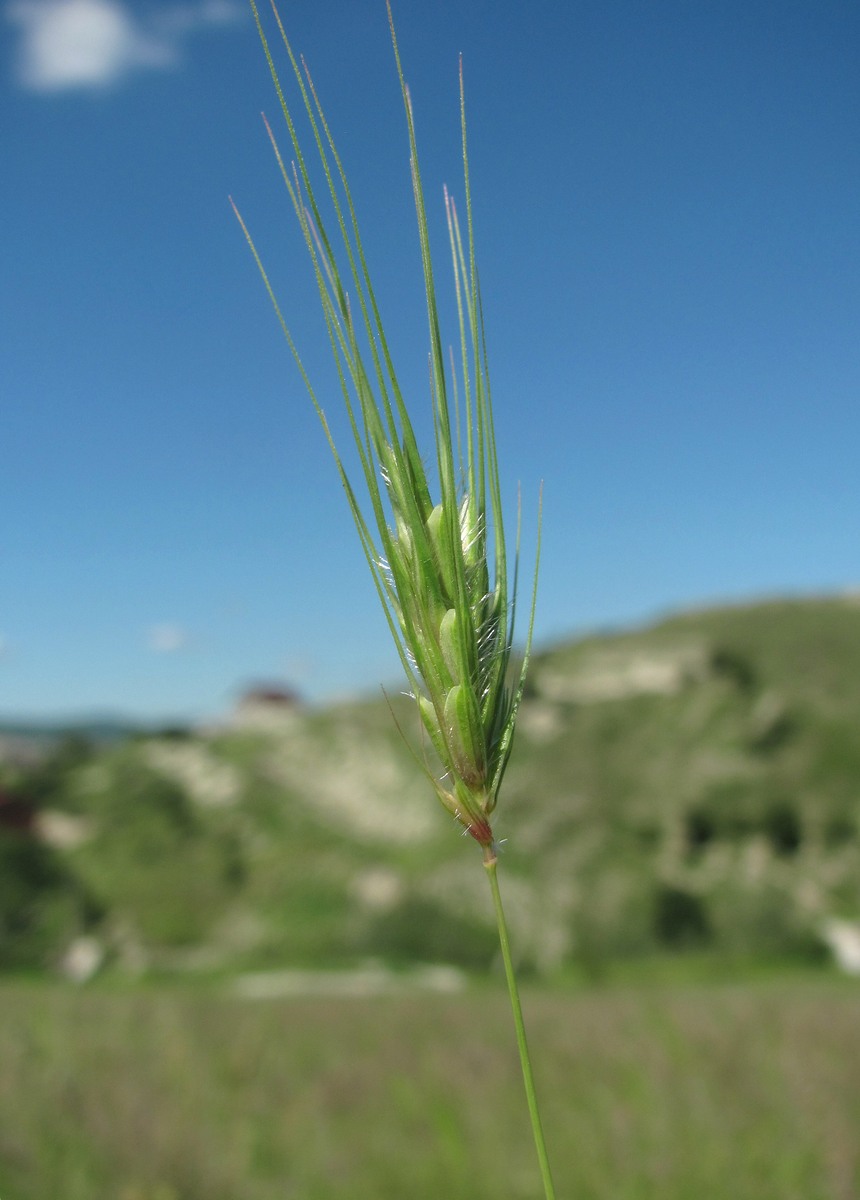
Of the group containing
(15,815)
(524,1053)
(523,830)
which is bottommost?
(523,830)

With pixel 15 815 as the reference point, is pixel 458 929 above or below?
below

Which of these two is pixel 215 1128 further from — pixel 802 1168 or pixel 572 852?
pixel 572 852

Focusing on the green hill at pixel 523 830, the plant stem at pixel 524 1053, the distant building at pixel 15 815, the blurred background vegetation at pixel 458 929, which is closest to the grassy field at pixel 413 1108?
the blurred background vegetation at pixel 458 929

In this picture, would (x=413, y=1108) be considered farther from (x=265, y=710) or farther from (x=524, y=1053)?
(x=265, y=710)

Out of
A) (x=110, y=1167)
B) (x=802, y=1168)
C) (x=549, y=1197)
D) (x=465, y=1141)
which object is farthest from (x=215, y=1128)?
(x=549, y=1197)

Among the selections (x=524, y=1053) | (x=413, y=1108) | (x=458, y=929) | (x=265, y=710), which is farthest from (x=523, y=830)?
(x=524, y=1053)

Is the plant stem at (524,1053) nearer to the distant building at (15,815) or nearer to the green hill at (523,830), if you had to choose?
the green hill at (523,830)
